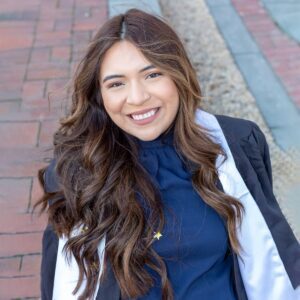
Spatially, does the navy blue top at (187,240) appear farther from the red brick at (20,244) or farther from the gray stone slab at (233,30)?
the gray stone slab at (233,30)

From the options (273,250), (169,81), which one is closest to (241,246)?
(273,250)

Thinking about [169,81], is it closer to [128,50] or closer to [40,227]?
[128,50]

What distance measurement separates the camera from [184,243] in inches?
73.5

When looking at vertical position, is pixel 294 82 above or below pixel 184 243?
below

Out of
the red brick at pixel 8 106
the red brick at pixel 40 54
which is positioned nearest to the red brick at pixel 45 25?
the red brick at pixel 40 54

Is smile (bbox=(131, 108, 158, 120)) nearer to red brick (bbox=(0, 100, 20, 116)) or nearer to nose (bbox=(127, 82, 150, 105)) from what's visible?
nose (bbox=(127, 82, 150, 105))

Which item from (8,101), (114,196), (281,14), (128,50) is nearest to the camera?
(128,50)

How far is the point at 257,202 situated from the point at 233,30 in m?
3.02

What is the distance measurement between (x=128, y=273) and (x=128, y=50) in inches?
25.8

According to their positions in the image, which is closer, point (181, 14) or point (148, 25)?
point (148, 25)

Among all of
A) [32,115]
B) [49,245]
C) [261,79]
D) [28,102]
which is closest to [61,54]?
[28,102]

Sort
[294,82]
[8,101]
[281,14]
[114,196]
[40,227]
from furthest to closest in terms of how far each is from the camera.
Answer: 1. [281,14]
2. [294,82]
3. [8,101]
4. [40,227]
5. [114,196]

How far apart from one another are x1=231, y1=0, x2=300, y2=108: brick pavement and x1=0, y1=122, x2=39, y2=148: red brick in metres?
1.61

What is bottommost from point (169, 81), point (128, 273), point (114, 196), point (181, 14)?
point (181, 14)
